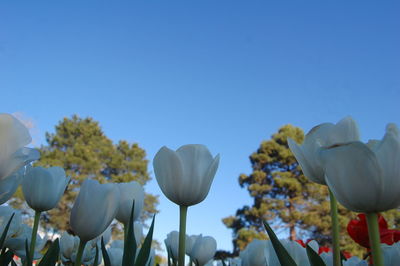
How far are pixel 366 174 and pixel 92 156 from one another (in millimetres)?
19806

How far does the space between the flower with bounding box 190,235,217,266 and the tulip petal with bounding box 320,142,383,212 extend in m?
1.01

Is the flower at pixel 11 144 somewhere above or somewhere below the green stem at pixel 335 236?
above

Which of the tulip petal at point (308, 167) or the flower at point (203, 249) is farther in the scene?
the flower at point (203, 249)

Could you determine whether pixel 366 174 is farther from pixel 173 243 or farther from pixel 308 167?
pixel 173 243

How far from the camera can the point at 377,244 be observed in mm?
494

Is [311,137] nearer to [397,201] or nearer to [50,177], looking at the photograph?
[397,201]

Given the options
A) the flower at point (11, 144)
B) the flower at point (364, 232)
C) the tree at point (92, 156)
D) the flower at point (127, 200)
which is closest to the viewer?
the flower at point (11, 144)

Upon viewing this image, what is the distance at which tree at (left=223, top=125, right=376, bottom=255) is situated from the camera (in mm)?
15367

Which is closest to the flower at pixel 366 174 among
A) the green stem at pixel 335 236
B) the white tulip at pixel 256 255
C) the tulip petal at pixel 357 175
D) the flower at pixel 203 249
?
the tulip petal at pixel 357 175

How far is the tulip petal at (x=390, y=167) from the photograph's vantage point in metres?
0.49

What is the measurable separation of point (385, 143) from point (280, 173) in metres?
16.6

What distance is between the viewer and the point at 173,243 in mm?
1517

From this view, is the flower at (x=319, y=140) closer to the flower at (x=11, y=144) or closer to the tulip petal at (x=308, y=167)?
the tulip petal at (x=308, y=167)

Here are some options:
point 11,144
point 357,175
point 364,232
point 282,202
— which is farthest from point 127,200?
point 282,202
